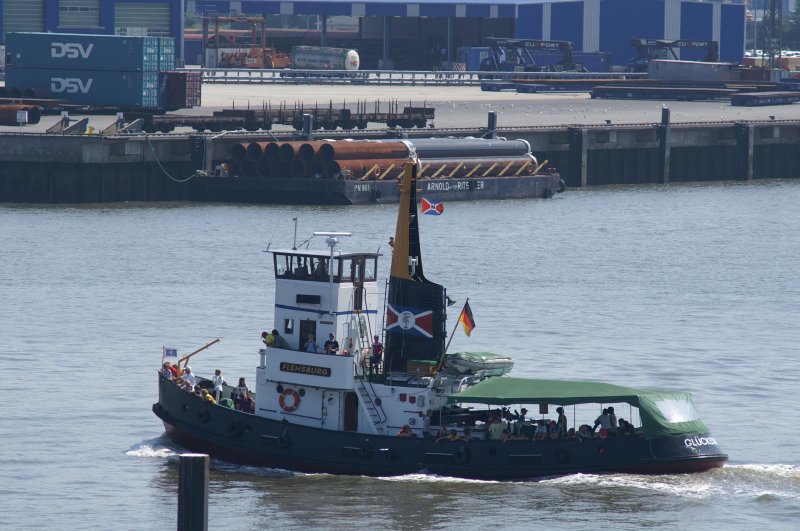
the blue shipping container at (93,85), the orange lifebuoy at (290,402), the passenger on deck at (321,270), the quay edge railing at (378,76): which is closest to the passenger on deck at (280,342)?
the orange lifebuoy at (290,402)

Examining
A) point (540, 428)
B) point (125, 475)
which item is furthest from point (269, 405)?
point (540, 428)

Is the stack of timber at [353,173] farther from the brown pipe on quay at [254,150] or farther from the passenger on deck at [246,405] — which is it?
the passenger on deck at [246,405]

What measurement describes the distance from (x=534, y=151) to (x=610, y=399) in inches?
2440

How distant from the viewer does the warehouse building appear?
513ft

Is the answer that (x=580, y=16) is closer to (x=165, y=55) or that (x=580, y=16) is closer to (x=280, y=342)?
(x=165, y=55)

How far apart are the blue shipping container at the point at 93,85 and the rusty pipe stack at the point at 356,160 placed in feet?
51.4

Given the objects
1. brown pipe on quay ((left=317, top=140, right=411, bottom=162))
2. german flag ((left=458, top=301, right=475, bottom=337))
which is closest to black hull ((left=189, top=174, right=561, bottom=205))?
brown pipe on quay ((left=317, top=140, right=411, bottom=162))

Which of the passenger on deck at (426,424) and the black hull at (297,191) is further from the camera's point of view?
the black hull at (297,191)

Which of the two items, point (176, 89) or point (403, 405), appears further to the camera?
point (176, 89)

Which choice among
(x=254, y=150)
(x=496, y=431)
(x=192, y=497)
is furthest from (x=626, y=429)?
(x=254, y=150)

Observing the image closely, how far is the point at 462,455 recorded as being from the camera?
31.9 meters

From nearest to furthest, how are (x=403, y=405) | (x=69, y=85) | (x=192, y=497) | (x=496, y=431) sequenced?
(x=192, y=497)
(x=496, y=431)
(x=403, y=405)
(x=69, y=85)

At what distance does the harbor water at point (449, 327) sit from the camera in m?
31.0

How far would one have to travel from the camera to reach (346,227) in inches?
2689
